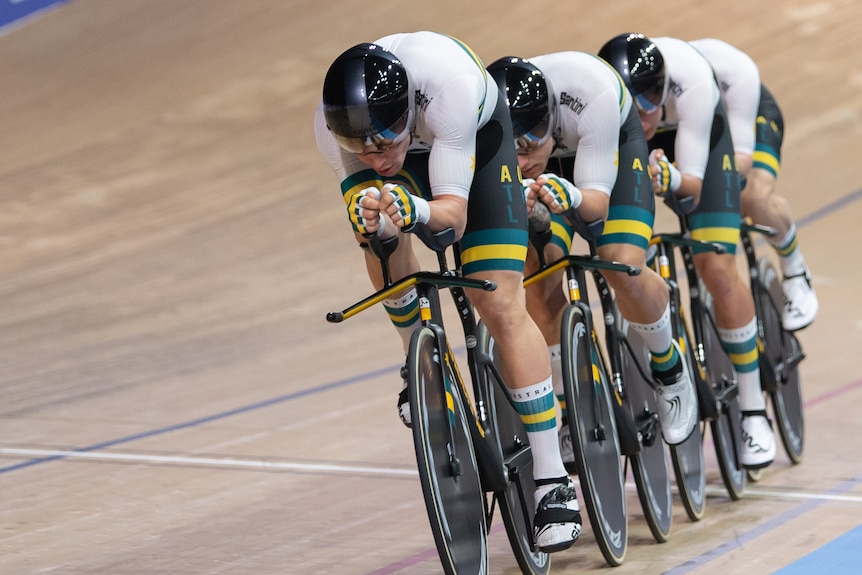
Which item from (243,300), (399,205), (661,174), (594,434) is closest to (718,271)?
(661,174)

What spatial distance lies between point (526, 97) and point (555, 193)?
33 centimetres

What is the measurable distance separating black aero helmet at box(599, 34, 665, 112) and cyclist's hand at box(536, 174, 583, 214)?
83 centimetres

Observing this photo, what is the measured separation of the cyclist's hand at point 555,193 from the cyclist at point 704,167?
2.47 ft

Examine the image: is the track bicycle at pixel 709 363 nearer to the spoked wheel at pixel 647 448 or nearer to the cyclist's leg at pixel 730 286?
the cyclist's leg at pixel 730 286

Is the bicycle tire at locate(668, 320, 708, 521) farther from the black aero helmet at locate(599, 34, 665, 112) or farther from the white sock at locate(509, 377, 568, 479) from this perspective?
the white sock at locate(509, 377, 568, 479)

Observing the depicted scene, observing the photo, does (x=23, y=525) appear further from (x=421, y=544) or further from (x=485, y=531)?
(x=485, y=531)

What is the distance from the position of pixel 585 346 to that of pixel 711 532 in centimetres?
81

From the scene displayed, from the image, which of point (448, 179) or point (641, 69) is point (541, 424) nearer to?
point (448, 179)

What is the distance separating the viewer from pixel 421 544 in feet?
11.7


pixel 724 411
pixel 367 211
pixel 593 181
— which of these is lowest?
pixel 724 411

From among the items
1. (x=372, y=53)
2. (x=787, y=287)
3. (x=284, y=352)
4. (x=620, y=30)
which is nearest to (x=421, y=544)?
(x=372, y=53)

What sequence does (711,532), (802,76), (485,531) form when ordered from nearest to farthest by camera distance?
(485,531), (711,532), (802,76)

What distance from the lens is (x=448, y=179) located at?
280 cm

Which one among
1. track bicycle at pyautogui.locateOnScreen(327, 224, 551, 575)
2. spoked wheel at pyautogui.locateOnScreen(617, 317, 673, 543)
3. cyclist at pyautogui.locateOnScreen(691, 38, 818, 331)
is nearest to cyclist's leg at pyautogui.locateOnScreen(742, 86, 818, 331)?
cyclist at pyautogui.locateOnScreen(691, 38, 818, 331)
